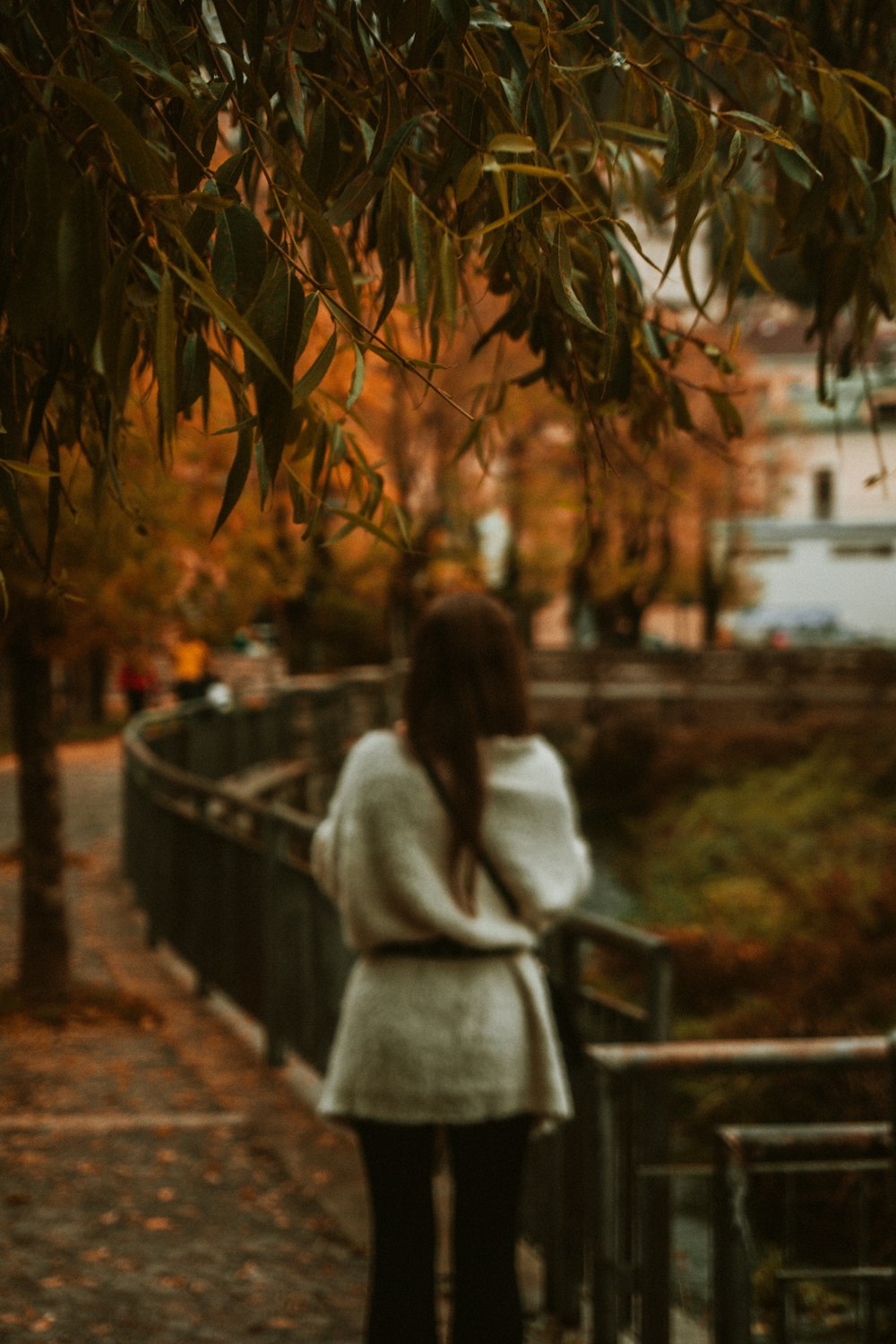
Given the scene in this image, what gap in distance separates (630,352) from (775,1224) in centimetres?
764

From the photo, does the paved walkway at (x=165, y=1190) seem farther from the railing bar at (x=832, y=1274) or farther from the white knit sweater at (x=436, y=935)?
the white knit sweater at (x=436, y=935)

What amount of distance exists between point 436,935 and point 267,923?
400 cm

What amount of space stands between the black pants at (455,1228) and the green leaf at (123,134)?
2.49 m

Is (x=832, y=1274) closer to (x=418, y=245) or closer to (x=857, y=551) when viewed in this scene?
(x=418, y=245)

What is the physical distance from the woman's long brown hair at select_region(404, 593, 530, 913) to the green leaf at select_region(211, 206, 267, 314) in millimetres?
1985

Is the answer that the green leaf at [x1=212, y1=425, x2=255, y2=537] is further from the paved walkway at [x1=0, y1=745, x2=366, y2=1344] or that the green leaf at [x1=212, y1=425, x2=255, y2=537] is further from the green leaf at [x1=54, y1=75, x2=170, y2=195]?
the paved walkway at [x1=0, y1=745, x2=366, y2=1344]

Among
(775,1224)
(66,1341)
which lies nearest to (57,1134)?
(66,1341)

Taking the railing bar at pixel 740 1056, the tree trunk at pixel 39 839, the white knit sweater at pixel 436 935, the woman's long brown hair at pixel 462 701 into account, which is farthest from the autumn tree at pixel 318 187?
the tree trunk at pixel 39 839

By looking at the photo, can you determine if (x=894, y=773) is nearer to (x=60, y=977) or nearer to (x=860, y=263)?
(x=60, y=977)

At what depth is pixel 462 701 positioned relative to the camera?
11.5ft

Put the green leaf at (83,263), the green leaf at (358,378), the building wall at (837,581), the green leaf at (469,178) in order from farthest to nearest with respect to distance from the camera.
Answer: the building wall at (837,581) < the green leaf at (469,178) < the green leaf at (358,378) < the green leaf at (83,263)

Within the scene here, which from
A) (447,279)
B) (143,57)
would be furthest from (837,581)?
(143,57)

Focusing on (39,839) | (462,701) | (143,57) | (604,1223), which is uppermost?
(143,57)

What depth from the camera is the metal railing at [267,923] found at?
4.54 metres
